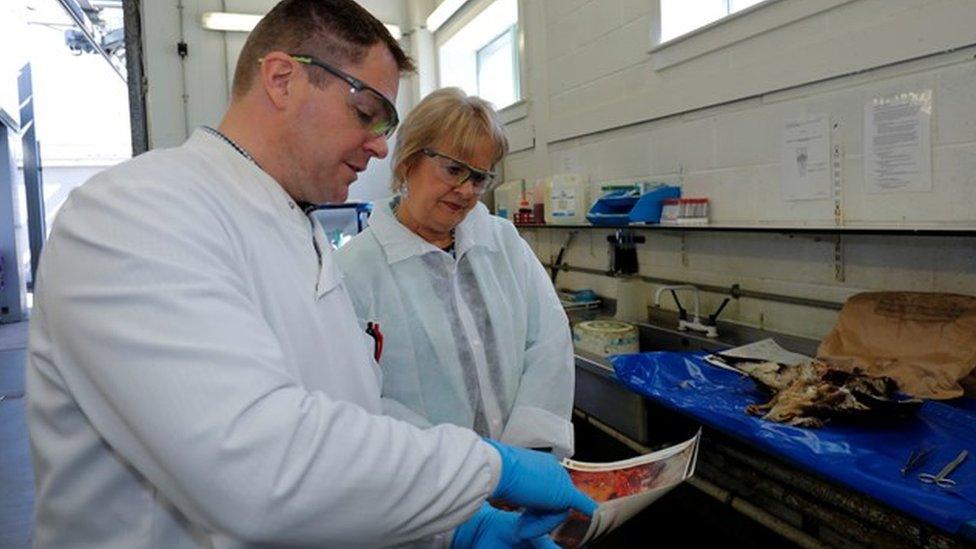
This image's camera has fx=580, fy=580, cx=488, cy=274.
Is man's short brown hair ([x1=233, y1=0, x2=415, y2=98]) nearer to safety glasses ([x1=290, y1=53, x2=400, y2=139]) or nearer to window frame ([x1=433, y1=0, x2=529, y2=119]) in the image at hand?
safety glasses ([x1=290, y1=53, x2=400, y2=139])

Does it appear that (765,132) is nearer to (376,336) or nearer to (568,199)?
(568,199)

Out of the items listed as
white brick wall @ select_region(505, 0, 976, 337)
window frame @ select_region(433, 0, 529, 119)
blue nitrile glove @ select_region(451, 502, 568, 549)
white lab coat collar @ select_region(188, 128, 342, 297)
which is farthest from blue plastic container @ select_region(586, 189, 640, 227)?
white lab coat collar @ select_region(188, 128, 342, 297)

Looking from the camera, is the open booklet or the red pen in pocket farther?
the red pen in pocket

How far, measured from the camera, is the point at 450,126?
1409mm

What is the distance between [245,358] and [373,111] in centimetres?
48

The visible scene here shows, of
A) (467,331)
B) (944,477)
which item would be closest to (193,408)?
(467,331)

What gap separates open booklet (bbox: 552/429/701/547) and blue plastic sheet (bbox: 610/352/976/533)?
28 cm

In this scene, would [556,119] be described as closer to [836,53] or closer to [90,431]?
[836,53]

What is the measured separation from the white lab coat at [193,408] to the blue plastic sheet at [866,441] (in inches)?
30.0

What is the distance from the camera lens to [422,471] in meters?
0.65

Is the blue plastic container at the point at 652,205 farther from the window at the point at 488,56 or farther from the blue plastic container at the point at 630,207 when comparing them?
the window at the point at 488,56

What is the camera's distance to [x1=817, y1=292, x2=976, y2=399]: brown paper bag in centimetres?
134

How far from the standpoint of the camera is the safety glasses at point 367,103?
0.84 metres

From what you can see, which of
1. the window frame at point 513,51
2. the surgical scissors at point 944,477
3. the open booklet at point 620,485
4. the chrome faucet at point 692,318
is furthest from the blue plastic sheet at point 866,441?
the window frame at point 513,51
